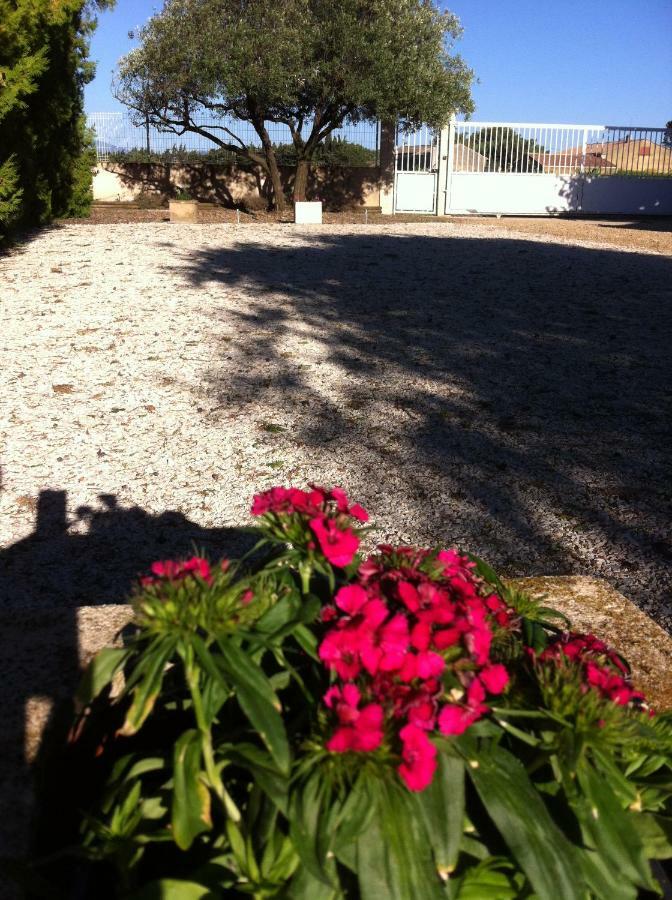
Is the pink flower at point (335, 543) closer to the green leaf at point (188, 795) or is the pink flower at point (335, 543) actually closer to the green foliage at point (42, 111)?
the green leaf at point (188, 795)

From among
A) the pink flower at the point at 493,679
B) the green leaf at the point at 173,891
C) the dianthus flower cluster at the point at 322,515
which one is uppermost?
the dianthus flower cluster at the point at 322,515

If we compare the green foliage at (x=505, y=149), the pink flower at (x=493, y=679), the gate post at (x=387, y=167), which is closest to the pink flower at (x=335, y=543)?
the pink flower at (x=493, y=679)

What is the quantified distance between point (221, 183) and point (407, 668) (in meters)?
21.9

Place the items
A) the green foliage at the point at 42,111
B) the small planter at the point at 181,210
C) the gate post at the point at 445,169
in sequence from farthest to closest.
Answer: the gate post at the point at 445,169 → the small planter at the point at 181,210 → the green foliage at the point at 42,111

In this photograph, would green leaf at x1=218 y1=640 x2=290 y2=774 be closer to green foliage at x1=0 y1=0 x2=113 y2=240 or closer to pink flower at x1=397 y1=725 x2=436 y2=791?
pink flower at x1=397 y1=725 x2=436 y2=791

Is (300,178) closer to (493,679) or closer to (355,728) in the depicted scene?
(493,679)

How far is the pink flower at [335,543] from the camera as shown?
1202 millimetres

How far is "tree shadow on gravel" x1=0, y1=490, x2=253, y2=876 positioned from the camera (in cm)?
129

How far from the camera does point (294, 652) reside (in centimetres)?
125

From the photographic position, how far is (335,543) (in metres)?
1.21

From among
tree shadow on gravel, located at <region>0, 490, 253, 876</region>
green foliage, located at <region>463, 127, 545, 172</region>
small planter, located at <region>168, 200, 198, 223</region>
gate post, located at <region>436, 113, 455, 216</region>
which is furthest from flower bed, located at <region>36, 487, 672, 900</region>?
green foliage, located at <region>463, 127, 545, 172</region>

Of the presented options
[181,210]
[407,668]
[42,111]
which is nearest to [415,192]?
[181,210]

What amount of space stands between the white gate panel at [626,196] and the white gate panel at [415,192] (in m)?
4.79

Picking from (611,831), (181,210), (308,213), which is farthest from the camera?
(308,213)
